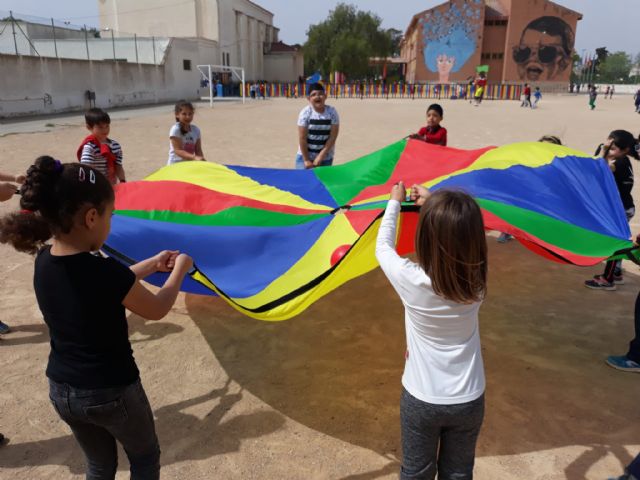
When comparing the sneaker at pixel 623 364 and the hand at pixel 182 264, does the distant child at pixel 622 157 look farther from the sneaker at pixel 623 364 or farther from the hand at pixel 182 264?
the hand at pixel 182 264

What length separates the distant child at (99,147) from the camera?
134 inches

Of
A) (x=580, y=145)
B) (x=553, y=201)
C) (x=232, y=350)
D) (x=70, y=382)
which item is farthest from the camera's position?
(x=580, y=145)

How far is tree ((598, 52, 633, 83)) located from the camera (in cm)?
7850

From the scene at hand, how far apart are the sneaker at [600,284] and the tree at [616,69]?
82.0 metres

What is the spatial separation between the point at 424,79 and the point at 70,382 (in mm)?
42073

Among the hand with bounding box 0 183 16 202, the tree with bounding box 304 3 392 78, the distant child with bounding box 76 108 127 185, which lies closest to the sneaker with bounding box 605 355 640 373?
the hand with bounding box 0 183 16 202

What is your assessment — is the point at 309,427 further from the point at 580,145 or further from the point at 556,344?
the point at 580,145

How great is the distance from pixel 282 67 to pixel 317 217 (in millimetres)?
43140

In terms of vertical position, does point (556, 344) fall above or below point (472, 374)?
below

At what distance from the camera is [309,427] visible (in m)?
2.30

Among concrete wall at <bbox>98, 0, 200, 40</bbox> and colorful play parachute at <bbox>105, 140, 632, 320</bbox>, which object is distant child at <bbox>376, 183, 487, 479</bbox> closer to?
colorful play parachute at <bbox>105, 140, 632, 320</bbox>

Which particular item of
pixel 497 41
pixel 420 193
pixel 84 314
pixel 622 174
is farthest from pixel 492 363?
pixel 497 41

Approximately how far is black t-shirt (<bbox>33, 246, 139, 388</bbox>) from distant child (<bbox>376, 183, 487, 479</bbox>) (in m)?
0.79

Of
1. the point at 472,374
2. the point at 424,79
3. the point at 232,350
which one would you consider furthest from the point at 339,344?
the point at 424,79
